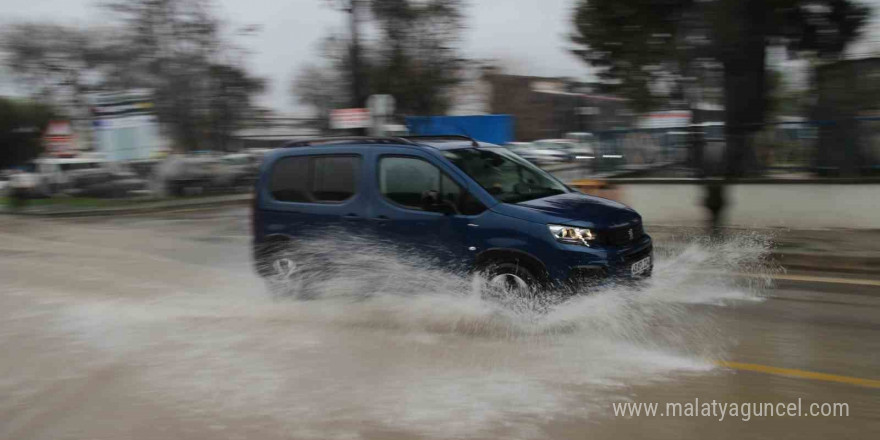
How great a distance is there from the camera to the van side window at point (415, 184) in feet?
21.1

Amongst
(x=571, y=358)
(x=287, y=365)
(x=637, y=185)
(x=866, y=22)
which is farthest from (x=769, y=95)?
(x=287, y=365)

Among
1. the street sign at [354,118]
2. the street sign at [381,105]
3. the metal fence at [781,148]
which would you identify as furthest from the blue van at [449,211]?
the street sign at [354,118]

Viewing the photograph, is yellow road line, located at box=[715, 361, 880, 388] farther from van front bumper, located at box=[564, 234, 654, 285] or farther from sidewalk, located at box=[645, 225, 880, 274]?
sidewalk, located at box=[645, 225, 880, 274]

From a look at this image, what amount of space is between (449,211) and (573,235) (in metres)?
1.15

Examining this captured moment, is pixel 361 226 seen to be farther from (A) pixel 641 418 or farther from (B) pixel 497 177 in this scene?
(A) pixel 641 418

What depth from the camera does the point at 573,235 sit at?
5.91 meters

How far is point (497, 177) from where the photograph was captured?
22.0 ft

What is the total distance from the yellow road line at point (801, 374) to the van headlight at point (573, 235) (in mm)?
1369

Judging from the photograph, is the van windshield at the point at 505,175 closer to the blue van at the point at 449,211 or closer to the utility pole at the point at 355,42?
the blue van at the point at 449,211

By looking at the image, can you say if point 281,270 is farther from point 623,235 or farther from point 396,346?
point 623,235

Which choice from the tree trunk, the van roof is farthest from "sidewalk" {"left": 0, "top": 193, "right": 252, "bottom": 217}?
the tree trunk

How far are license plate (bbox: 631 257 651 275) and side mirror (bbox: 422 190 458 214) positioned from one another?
1.61 metres

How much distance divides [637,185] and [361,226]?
25.7ft

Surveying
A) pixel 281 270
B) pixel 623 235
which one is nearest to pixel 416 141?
pixel 281 270
